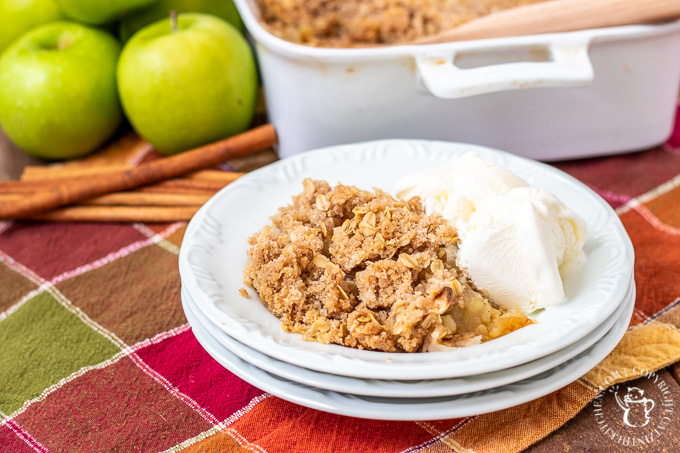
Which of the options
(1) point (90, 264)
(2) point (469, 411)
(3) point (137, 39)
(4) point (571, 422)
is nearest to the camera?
(2) point (469, 411)

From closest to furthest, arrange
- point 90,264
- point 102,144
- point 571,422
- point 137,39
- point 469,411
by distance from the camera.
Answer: point 469,411
point 571,422
point 90,264
point 137,39
point 102,144

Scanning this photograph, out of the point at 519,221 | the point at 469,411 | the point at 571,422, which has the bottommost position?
the point at 571,422

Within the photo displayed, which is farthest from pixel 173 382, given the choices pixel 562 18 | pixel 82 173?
pixel 562 18

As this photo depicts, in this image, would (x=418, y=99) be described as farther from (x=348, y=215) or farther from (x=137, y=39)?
(x=137, y=39)

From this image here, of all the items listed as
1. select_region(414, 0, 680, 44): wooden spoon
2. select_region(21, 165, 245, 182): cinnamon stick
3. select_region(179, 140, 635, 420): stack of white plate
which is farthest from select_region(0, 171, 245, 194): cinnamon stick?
select_region(414, 0, 680, 44): wooden spoon

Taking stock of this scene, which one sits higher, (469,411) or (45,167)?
(469,411)

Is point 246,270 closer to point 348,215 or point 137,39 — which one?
point 348,215

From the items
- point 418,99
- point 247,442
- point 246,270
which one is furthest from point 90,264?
point 418,99

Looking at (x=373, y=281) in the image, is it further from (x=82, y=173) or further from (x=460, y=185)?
(x=82, y=173)

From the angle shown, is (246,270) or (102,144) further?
(102,144)
